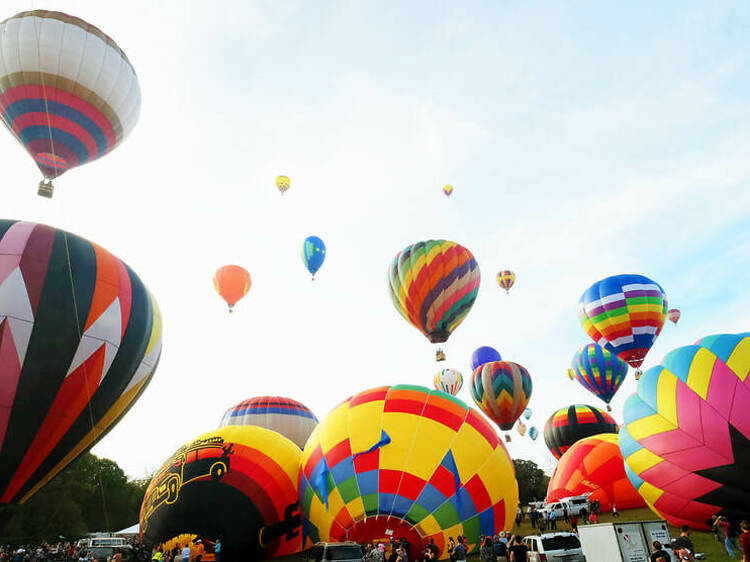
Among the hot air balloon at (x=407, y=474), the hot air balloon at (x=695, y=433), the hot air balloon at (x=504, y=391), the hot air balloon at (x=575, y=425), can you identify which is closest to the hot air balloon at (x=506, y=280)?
the hot air balloon at (x=504, y=391)

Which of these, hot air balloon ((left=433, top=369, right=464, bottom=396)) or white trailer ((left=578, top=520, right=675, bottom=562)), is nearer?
white trailer ((left=578, top=520, right=675, bottom=562))

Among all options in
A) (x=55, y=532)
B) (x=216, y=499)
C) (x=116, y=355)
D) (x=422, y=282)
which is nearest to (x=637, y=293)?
(x=422, y=282)

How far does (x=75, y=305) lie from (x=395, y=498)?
853 cm

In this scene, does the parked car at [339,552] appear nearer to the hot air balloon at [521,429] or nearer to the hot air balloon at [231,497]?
the hot air balloon at [231,497]

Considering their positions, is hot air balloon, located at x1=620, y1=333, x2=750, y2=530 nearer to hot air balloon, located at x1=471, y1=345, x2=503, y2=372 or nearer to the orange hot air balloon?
the orange hot air balloon

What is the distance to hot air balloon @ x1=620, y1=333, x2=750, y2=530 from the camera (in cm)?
1090

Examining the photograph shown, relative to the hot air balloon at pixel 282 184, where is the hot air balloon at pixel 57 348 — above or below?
below

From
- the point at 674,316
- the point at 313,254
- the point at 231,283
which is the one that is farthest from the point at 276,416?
the point at 674,316

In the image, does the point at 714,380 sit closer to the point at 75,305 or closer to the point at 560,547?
the point at 560,547

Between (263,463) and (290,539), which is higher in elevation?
(263,463)

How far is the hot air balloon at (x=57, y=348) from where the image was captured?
433 inches

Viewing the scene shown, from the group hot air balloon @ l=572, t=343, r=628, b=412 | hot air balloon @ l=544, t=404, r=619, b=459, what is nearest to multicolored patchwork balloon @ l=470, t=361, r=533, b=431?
hot air balloon @ l=544, t=404, r=619, b=459

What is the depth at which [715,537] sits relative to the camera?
11781mm

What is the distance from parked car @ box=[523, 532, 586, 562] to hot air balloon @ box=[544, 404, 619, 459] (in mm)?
19246
